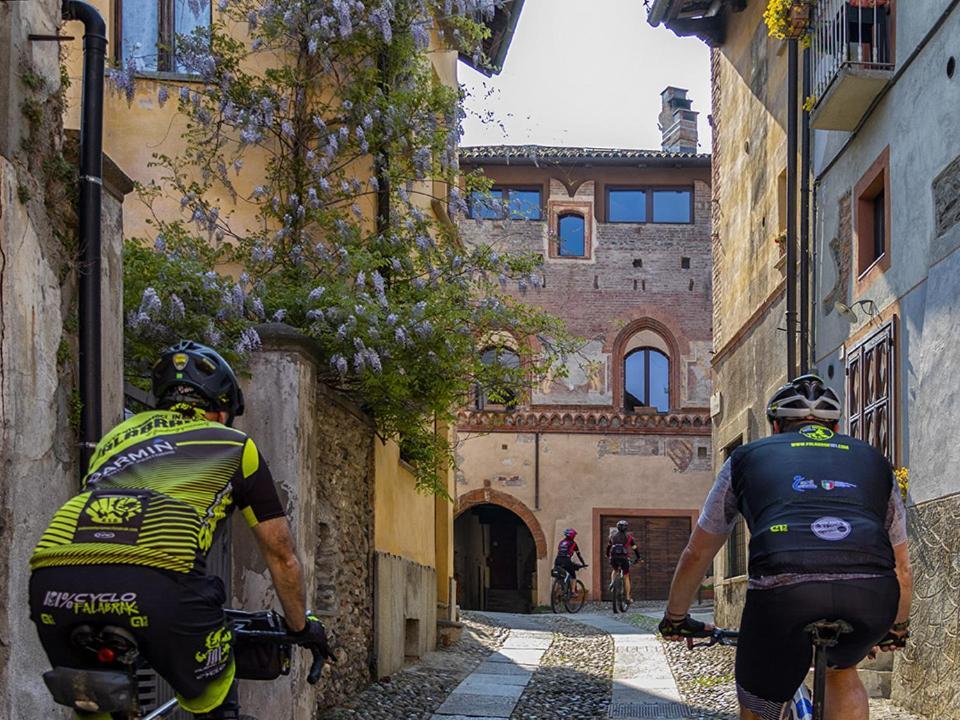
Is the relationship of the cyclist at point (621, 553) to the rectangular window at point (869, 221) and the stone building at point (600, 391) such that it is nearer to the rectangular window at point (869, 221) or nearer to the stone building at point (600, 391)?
the stone building at point (600, 391)

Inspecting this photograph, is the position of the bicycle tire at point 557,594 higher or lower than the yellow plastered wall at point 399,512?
lower

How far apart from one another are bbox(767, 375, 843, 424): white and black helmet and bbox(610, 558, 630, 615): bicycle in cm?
2116

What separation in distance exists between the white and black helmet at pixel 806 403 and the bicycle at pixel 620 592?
21164 millimetres

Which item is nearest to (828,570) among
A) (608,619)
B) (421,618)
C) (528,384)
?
(528,384)

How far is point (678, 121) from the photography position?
4097 cm

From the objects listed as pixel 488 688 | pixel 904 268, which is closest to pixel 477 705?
pixel 488 688

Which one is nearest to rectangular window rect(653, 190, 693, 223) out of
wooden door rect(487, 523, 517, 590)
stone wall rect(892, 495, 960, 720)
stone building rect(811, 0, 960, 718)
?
wooden door rect(487, 523, 517, 590)

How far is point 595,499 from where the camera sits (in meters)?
34.0

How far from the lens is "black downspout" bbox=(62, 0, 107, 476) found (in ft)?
21.6

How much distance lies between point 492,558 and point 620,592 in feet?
37.6

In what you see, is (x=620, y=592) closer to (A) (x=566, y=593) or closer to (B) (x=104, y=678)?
(A) (x=566, y=593)

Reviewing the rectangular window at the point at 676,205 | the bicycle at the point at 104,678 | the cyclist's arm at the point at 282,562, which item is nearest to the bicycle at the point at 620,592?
the rectangular window at the point at 676,205

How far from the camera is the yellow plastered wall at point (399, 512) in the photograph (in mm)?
13430

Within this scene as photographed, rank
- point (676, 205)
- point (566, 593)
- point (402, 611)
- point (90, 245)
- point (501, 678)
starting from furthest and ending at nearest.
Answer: point (676, 205) → point (566, 593) → point (402, 611) → point (501, 678) → point (90, 245)
